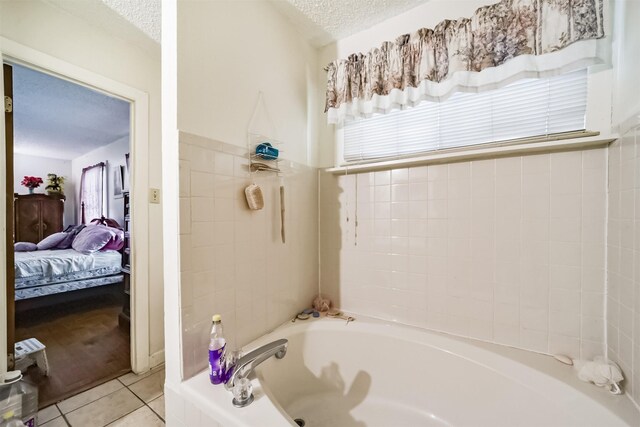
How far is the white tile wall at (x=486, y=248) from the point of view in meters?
1.04

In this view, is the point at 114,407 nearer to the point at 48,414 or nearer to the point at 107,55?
the point at 48,414

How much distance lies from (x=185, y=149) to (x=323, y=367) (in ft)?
4.17

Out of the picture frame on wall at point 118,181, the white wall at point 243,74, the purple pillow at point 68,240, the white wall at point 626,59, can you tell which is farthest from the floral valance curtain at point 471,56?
the purple pillow at point 68,240

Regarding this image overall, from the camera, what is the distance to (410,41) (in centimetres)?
127

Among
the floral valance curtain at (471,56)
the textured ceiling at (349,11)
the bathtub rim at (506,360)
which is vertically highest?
the textured ceiling at (349,11)

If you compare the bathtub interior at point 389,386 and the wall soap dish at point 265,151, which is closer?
the bathtub interior at point 389,386

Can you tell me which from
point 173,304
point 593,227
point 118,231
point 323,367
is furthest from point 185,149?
Result: point 118,231

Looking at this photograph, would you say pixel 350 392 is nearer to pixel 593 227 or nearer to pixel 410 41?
pixel 593 227

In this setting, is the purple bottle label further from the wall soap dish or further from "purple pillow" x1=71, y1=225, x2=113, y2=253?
"purple pillow" x1=71, y1=225, x2=113, y2=253

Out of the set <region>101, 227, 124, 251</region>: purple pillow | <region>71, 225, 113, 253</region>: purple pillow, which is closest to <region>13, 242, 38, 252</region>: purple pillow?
<region>71, 225, 113, 253</region>: purple pillow

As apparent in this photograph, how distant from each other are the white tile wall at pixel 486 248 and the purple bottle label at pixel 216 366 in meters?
0.90

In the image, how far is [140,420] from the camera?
4.15 feet

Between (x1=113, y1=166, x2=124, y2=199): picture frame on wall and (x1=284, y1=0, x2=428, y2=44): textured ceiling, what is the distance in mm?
3887

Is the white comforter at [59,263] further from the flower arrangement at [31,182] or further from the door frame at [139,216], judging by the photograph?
the door frame at [139,216]
